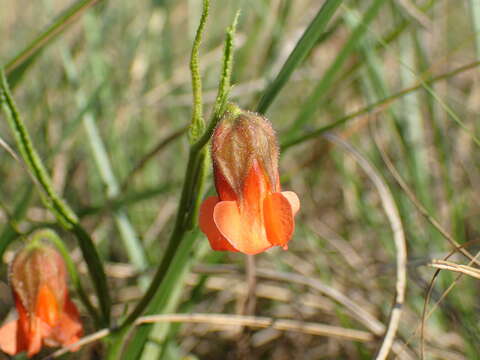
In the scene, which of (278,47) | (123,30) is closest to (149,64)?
(123,30)

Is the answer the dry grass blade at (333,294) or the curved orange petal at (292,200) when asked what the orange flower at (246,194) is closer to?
the curved orange petal at (292,200)

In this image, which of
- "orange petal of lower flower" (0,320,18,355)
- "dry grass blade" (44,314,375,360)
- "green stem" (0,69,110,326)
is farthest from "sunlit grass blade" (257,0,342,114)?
"orange petal of lower flower" (0,320,18,355)

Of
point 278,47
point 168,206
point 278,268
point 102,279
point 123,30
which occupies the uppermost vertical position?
point 123,30

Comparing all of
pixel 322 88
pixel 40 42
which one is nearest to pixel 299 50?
pixel 322 88

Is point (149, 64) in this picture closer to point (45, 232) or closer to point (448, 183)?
point (448, 183)

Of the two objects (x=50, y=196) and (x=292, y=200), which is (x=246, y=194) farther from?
(x=50, y=196)

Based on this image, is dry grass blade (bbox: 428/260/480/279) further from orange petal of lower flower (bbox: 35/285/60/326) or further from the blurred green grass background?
orange petal of lower flower (bbox: 35/285/60/326)

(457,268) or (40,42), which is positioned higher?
(40,42)
